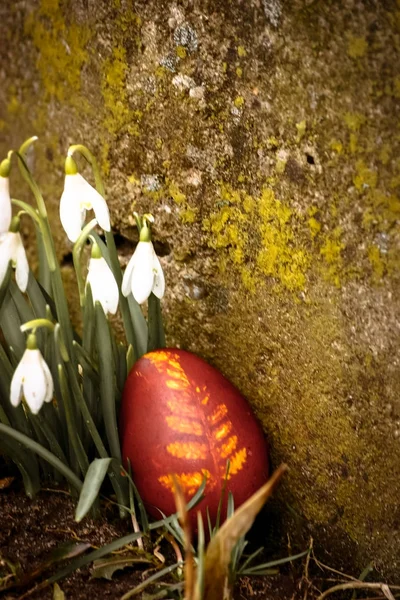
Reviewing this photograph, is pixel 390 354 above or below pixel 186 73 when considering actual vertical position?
below

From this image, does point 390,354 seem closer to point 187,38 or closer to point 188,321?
point 188,321

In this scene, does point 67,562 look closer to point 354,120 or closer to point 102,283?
point 102,283

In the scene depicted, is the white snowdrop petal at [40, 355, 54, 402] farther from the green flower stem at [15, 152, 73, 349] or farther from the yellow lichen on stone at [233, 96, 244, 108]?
the yellow lichen on stone at [233, 96, 244, 108]

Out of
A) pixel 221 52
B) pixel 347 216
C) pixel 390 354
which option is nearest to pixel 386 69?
pixel 347 216

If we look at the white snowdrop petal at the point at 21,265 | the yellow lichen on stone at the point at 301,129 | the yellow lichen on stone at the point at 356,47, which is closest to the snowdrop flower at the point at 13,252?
the white snowdrop petal at the point at 21,265

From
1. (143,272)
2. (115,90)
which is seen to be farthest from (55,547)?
(115,90)

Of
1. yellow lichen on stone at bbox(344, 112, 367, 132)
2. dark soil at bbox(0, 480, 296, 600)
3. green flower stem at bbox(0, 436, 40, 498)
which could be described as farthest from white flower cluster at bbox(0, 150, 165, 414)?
yellow lichen on stone at bbox(344, 112, 367, 132)
